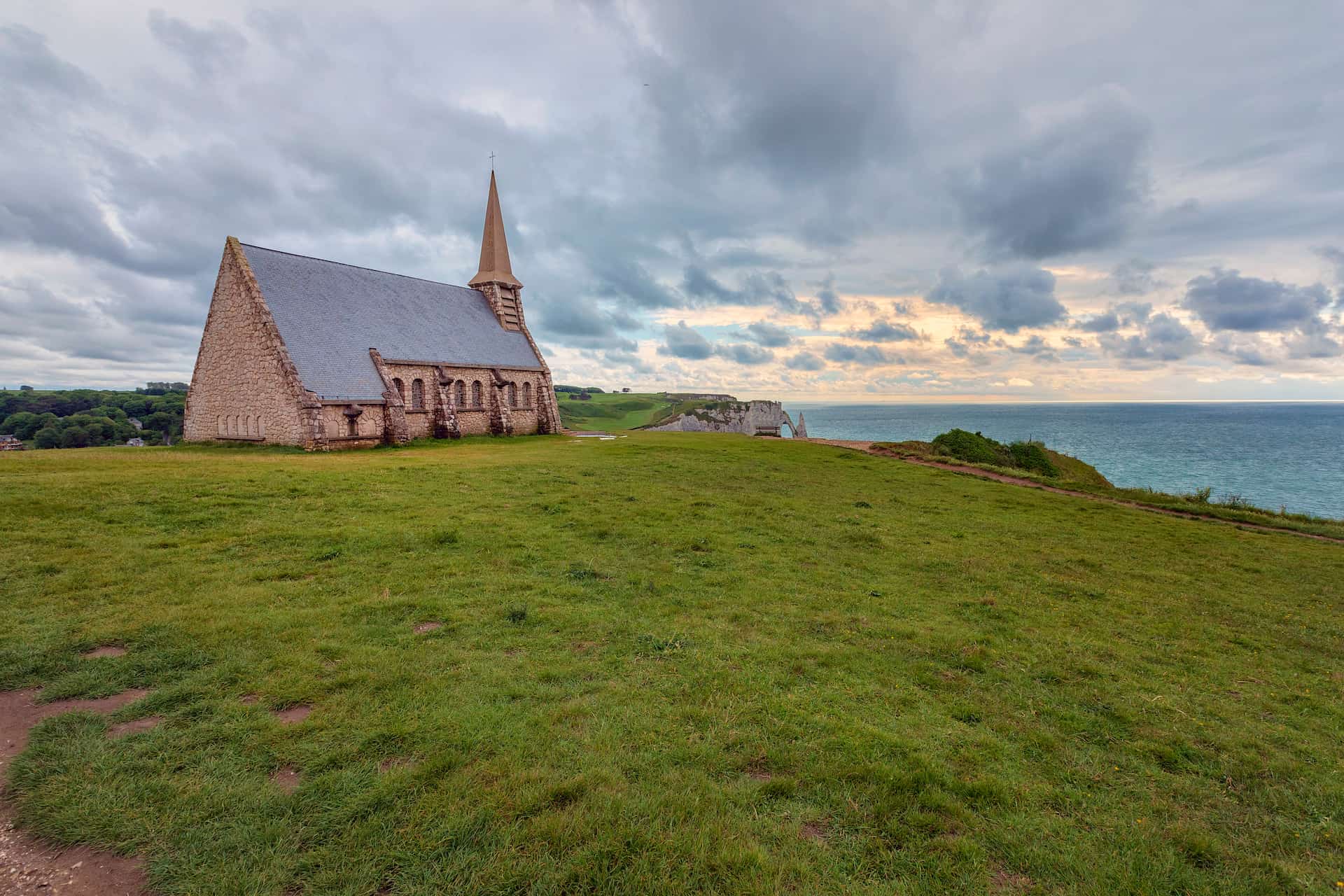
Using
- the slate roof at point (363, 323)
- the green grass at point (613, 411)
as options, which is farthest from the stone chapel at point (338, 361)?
the green grass at point (613, 411)

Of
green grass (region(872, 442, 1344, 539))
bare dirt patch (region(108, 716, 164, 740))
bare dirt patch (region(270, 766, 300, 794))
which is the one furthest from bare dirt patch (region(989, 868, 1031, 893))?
green grass (region(872, 442, 1344, 539))

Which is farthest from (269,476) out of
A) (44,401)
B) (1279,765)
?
(44,401)

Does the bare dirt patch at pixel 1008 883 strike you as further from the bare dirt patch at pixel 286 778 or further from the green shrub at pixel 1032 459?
the green shrub at pixel 1032 459

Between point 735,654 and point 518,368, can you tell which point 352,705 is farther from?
point 518,368

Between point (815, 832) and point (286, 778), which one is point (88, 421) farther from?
point (815, 832)

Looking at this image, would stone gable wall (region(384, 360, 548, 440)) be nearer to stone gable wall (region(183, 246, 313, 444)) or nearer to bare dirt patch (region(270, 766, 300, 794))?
stone gable wall (region(183, 246, 313, 444))

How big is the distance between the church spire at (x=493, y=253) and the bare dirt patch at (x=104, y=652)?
151 feet

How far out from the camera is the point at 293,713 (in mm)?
5617

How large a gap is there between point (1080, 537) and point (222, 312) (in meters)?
45.0

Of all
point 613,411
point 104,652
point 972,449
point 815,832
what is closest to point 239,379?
point 104,652

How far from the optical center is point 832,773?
16.4 feet

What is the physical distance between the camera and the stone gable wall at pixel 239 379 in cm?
3011

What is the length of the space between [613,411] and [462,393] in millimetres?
106670

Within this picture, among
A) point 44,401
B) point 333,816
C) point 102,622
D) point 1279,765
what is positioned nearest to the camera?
point 333,816
